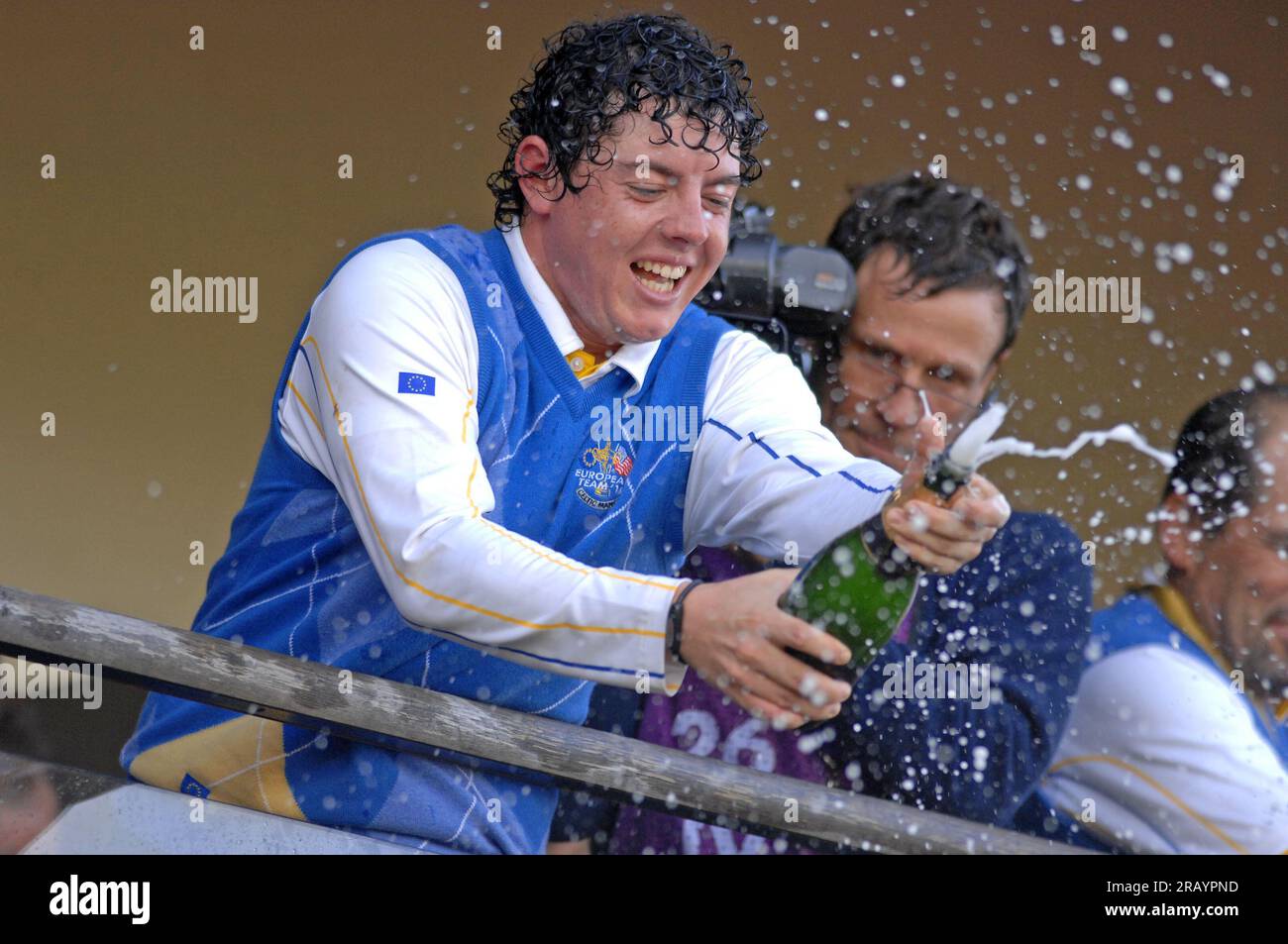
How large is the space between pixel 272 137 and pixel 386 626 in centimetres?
193

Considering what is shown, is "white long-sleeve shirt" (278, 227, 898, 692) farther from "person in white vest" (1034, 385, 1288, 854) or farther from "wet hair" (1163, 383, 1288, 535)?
"wet hair" (1163, 383, 1288, 535)

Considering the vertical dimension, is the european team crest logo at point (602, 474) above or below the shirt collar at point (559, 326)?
below

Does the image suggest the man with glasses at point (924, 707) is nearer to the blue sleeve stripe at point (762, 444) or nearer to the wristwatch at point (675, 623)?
the blue sleeve stripe at point (762, 444)

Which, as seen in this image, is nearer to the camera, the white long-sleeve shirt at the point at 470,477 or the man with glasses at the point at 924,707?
the white long-sleeve shirt at the point at 470,477

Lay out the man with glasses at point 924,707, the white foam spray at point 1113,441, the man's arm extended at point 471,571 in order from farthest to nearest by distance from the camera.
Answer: the white foam spray at point 1113,441 → the man with glasses at point 924,707 → the man's arm extended at point 471,571

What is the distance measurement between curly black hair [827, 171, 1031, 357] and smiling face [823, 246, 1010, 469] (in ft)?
0.11

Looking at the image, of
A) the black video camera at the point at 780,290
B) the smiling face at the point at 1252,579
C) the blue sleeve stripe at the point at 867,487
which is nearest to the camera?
the blue sleeve stripe at the point at 867,487

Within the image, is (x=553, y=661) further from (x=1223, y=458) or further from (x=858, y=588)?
(x=1223, y=458)

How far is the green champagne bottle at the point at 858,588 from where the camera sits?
1288 mm

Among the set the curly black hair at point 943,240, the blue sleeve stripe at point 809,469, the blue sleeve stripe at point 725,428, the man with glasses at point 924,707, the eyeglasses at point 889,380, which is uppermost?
the curly black hair at point 943,240

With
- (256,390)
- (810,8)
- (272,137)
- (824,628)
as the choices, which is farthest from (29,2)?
(824,628)

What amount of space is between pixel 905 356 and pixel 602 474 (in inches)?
28.2

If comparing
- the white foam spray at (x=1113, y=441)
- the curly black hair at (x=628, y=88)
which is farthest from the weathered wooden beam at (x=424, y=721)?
the white foam spray at (x=1113, y=441)

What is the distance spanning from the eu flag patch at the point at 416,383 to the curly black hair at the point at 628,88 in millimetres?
316
